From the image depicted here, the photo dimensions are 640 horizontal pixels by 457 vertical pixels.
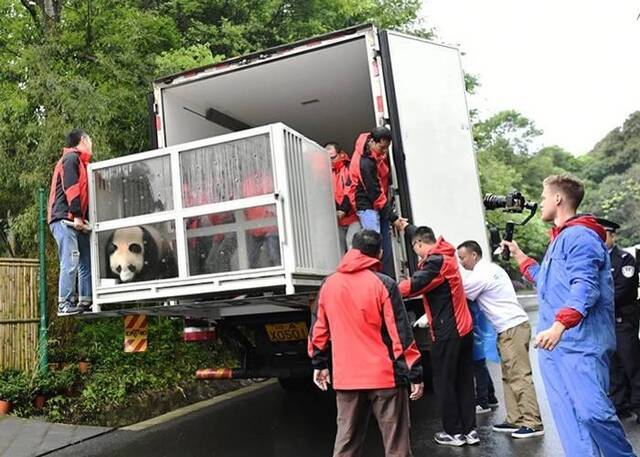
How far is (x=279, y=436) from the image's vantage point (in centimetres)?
565

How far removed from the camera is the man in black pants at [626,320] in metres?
5.55

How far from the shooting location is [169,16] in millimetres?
10391

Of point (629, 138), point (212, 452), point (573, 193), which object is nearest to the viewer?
point (573, 193)

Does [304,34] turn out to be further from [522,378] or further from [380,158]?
[522,378]

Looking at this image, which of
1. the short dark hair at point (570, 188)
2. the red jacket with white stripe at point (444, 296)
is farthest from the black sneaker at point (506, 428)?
the short dark hair at point (570, 188)

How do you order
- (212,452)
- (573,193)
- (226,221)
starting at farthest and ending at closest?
(212,452), (226,221), (573,193)

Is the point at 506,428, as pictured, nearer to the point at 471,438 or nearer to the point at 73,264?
the point at 471,438

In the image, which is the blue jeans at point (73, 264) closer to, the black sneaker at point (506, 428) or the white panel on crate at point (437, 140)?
the white panel on crate at point (437, 140)

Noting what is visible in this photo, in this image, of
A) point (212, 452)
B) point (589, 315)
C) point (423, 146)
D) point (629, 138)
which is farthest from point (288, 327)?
point (629, 138)

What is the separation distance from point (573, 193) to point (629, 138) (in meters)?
52.7

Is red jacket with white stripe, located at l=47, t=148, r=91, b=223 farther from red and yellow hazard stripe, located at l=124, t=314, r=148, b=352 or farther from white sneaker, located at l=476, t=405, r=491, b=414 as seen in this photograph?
white sneaker, located at l=476, t=405, r=491, b=414

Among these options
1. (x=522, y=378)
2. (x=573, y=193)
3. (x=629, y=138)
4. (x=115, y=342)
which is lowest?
(x=522, y=378)

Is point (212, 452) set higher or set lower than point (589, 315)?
lower

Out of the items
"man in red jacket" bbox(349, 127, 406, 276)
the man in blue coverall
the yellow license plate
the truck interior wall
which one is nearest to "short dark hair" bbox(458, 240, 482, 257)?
"man in red jacket" bbox(349, 127, 406, 276)
